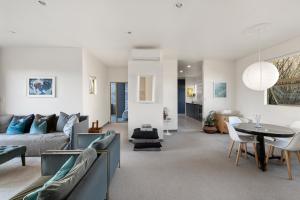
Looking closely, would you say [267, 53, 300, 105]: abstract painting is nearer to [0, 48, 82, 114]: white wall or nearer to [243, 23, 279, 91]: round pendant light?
[243, 23, 279, 91]: round pendant light

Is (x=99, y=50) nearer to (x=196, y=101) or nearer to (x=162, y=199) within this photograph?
(x=162, y=199)

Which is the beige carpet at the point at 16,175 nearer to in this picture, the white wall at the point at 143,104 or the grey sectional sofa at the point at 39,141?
the grey sectional sofa at the point at 39,141

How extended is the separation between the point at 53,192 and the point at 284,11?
13.3 feet

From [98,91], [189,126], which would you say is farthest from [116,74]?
[189,126]

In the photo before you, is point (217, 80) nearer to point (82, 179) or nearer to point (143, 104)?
point (143, 104)

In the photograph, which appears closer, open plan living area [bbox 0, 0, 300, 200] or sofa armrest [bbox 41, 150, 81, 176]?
sofa armrest [bbox 41, 150, 81, 176]

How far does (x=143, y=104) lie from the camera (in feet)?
17.5

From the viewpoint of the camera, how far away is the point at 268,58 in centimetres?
535

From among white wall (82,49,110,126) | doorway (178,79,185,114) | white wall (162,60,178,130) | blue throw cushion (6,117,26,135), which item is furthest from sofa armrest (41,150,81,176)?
doorway (178,79,185,114)

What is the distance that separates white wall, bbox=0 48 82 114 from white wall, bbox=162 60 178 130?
3164 millimetres

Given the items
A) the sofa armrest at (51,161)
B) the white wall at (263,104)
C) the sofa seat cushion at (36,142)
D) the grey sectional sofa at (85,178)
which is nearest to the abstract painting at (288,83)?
the white wall at (263,104)

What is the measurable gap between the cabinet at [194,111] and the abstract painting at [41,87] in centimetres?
661

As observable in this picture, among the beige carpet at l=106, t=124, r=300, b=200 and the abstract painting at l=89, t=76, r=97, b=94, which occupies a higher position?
the abstract painting at l=89, t=76, r=97, b=94

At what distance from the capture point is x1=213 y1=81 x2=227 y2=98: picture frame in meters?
7.07
